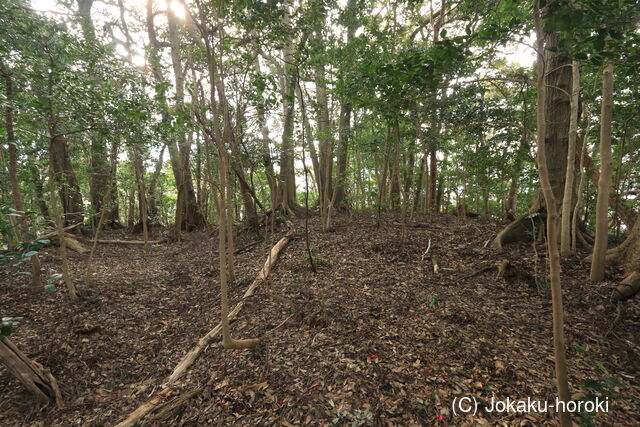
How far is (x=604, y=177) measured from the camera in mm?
3719

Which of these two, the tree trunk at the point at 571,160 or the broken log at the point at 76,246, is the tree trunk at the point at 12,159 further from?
the tree trunk at the point at 571,160

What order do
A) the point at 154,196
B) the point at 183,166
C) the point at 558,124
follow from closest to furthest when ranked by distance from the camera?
the point at 558,124 < the point at 183,166 < the point at 154,196

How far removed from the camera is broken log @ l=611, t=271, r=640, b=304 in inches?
135

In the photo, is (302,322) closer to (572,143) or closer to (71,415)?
(71,415)

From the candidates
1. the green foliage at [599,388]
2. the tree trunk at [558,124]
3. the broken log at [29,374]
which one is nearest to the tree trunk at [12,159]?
the broken log at [29,374]

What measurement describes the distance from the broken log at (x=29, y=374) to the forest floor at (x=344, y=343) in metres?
0.13

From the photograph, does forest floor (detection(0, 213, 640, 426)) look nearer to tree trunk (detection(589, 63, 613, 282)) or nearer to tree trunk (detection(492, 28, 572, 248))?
tree trunk (detection(589, 63, 613, 282))

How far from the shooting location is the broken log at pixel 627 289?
11.3 ft

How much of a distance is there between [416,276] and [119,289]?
580cm

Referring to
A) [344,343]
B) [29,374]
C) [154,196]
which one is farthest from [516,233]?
[154,196]

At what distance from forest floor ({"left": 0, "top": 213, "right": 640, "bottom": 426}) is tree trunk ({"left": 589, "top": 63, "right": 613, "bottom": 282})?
287 millimetres

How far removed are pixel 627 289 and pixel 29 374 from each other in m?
6.98

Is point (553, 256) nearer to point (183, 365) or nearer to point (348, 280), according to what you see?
point (348, 280)

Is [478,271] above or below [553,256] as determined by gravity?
below
